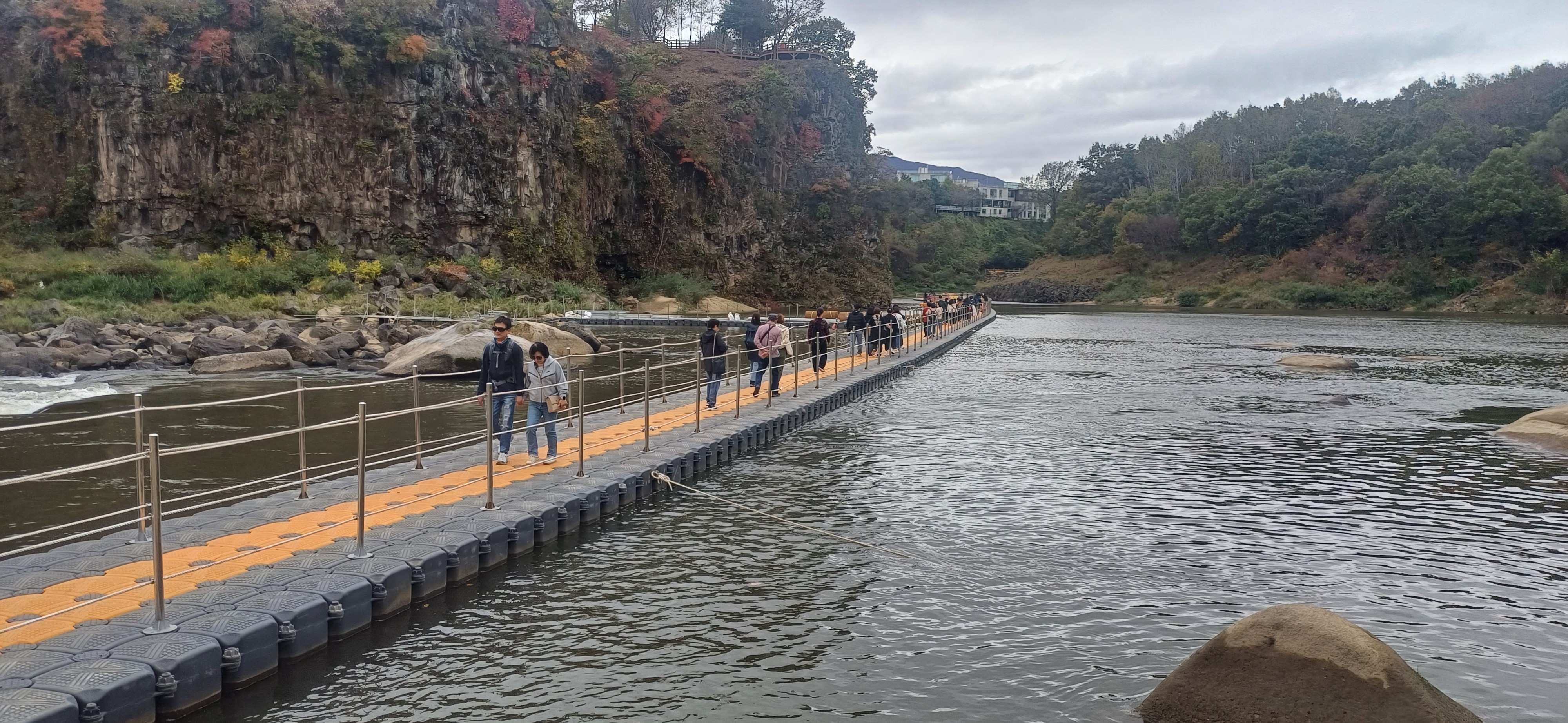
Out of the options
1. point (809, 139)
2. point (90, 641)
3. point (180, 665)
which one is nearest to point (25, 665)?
point (90, 641)

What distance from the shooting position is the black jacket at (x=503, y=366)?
12914 millimetres

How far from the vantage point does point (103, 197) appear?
53.4 meters

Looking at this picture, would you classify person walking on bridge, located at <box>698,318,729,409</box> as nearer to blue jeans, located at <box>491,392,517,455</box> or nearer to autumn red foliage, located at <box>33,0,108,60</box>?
blue jeans, located at <box>491,392,517,455</box>

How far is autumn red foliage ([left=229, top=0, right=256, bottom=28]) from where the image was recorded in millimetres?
54500

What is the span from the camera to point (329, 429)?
1880 cm

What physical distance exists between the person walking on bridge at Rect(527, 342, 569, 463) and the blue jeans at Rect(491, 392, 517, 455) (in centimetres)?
23

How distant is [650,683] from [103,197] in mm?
57234

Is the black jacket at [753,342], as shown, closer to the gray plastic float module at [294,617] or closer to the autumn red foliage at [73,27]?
the gray plastic float module at [294,617]

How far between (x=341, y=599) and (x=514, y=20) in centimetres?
5914

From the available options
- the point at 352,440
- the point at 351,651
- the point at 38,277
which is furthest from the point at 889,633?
the point at 38,277

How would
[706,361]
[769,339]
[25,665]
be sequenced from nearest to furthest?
[25,665] < [706,361] < [769,339]

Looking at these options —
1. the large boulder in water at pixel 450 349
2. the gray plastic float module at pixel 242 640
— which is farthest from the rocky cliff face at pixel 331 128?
the gray plastic float module at pixel 242 640

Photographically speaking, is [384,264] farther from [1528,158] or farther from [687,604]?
[1528,158]

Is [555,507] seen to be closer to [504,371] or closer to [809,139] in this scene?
[504,371]
